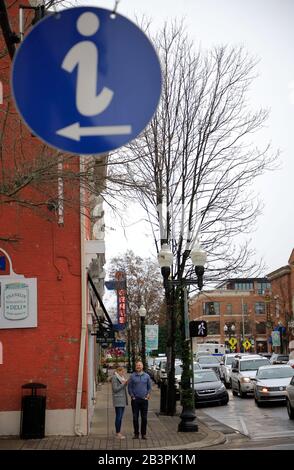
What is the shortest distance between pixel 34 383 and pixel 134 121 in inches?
459

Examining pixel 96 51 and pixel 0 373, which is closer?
pixel 96 51

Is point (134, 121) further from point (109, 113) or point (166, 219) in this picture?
point (166, 219)

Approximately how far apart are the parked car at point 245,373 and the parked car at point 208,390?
9.61ft

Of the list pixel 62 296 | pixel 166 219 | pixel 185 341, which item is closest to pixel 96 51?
pixel 62 296

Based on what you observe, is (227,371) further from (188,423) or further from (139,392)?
(139,392)

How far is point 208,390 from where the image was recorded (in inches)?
980

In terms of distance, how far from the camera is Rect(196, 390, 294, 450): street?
13.9 metres

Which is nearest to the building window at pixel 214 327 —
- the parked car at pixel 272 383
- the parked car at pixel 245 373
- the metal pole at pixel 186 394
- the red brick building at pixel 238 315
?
the red brick building at pixel 238 315

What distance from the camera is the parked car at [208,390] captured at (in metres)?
24.7

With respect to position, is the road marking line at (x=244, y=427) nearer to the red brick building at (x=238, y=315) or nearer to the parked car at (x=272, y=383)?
the parked car at (x=272, y=383)

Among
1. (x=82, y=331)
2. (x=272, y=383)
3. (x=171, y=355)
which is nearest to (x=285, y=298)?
(x=272, y=383)

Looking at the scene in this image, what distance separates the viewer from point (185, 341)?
17.4 m

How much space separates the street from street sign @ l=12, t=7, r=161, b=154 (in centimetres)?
950

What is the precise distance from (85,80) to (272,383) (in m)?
21.1
